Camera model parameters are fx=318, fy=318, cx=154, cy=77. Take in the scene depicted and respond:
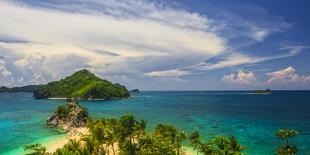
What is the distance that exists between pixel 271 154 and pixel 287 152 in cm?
3571

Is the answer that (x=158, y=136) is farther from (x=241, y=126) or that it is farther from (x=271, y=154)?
(x=241, y=126)

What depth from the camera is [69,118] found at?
158 metres

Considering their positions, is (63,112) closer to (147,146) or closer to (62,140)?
(62,140)

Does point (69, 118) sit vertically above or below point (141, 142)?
above

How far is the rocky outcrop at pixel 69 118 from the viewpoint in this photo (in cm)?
15207

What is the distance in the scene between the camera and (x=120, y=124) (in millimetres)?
86188

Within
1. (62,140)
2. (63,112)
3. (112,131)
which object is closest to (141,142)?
(112,131)

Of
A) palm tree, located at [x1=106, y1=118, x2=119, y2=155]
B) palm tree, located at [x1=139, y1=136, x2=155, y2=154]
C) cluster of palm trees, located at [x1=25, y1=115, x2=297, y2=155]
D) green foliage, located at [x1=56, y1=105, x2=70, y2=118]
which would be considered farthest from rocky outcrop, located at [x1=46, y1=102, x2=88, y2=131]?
palm tree, located at [x1=139, y1=136, x2=155, y2=154]

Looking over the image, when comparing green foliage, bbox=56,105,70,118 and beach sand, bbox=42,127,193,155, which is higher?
green foliage, bbox=56,105,70,118

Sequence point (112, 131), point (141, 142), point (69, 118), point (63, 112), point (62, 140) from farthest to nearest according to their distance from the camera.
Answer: point (63, 112), point (69, 118), point (62, 140), point (112, 131), point (141, 142)

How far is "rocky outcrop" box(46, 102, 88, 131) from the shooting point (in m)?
152

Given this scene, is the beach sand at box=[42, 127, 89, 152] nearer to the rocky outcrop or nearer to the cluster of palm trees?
the rocky outcrop

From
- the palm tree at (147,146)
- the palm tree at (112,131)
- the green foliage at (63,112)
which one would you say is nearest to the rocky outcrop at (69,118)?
the green foliage at (63,112)

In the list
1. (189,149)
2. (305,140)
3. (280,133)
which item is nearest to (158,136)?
(189,149)
